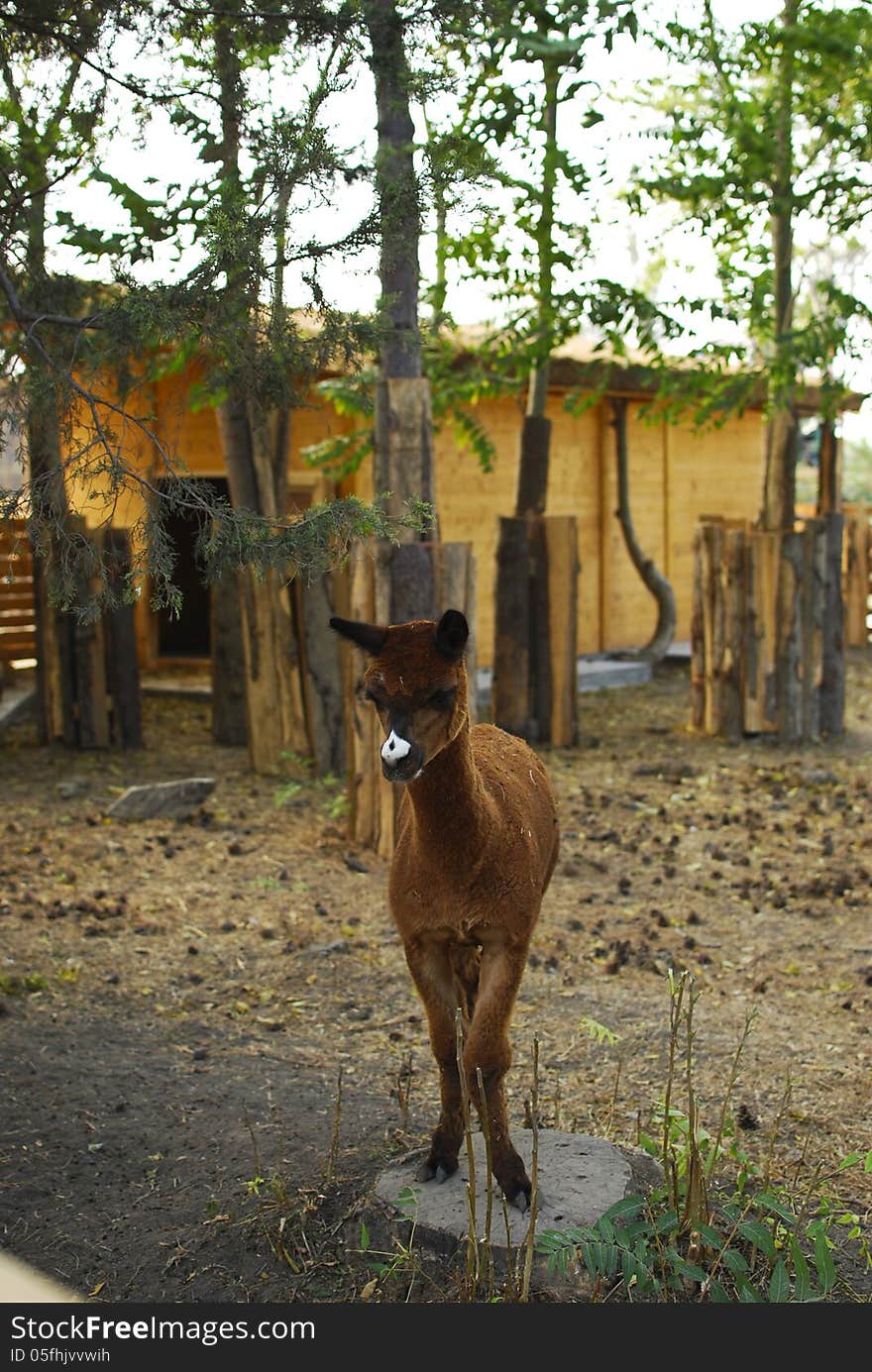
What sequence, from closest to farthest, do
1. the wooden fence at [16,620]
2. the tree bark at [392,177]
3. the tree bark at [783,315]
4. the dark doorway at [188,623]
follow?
the tree bark at [392,177], the tree bark at [783,315], the wooden fence at [16,620], the dark doorway at [188,623]

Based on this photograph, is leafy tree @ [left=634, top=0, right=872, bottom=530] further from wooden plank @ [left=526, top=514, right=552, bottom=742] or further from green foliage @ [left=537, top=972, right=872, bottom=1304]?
green foliage @ [left=537, top=972, right=872, bottom=1304]

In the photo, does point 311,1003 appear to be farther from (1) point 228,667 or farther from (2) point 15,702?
(2) point 15,702

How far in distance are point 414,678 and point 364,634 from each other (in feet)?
0.59

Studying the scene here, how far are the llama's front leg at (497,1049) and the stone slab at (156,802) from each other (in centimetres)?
598

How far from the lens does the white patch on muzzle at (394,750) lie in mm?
3279

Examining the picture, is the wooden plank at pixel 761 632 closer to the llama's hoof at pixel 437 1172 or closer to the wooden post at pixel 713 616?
the wooden post at pixel 713 616

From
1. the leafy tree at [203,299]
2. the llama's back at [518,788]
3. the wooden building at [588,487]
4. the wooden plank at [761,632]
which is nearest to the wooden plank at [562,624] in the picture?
the wooden plank at [761,632]

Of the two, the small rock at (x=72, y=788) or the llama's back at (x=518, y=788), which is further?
the small rock at (x=72, y=788)

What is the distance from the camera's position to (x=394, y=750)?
3.29 metres

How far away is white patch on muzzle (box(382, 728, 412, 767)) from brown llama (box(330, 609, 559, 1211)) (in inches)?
3.9

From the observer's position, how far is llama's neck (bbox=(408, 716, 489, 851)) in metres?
3.67

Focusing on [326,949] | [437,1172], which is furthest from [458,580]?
[437,1172]

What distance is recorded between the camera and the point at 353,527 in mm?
3939

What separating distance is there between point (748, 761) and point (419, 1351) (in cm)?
855
